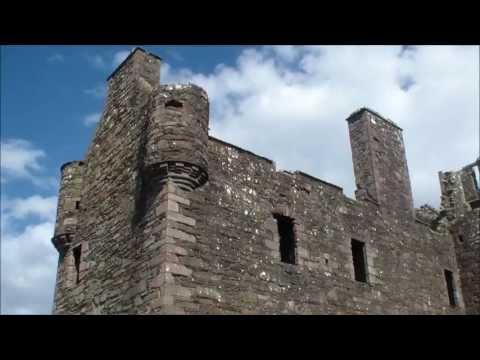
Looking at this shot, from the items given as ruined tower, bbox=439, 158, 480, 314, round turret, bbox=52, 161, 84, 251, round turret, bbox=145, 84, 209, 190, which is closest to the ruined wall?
round turret, bbox=145, 84, 209, 190

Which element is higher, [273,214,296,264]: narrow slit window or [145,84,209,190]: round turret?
[145,84,209,190]: round turret

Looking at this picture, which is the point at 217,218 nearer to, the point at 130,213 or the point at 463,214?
the point at 130,213

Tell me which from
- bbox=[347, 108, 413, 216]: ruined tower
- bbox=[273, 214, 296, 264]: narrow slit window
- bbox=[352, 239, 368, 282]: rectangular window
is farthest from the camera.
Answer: bbox=[347, 108, 413, 216]: ruined tower

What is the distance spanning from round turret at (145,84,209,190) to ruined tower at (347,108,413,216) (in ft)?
18.4

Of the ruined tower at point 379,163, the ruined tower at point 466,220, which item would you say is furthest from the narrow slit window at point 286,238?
the ruined tower at point 466,220

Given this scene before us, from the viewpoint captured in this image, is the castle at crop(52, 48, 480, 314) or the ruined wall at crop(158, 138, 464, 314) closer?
the castle at crop(52, 48, 480, 314)

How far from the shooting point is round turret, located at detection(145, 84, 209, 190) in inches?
369

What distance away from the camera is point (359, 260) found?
12.9 m

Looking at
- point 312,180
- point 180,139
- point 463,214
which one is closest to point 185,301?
point 180,139

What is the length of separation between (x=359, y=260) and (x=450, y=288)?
4.13 m

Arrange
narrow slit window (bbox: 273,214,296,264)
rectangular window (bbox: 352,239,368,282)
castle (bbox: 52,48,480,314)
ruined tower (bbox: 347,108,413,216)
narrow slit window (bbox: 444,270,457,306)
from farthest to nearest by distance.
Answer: narrow slit window (bbox: 444,270,457,306) → ruined tower (bbox: 347,108,413,216) → rectangular window (bbox: 352,239,368,282) → narrow slit window (bbox: 273,214,296,264) → castle (bbox: 52,48,480,314)

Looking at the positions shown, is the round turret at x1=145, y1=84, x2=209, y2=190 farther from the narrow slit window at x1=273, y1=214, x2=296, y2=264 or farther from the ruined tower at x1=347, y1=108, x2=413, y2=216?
the ruined tower at x1=347, y1=108, x2=413, y2=216
